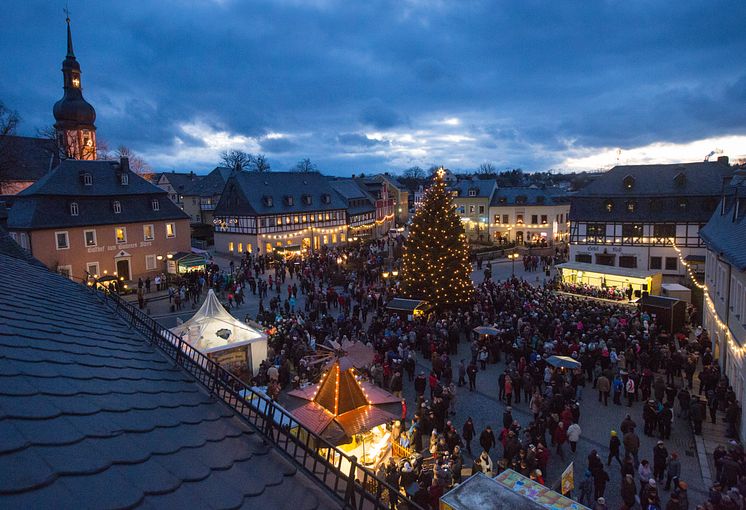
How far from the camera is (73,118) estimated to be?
52.2 metres

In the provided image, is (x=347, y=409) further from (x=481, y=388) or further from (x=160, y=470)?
(x=160, y=470)

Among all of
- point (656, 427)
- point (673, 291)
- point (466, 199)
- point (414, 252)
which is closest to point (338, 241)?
point (466, 199)

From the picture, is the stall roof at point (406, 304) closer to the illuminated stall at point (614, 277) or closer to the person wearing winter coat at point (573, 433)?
the illuminated stall at point (614, 277)

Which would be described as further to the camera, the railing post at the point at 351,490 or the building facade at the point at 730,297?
the building facade at the point at 730,297

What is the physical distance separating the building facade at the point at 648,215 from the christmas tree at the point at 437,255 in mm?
15072

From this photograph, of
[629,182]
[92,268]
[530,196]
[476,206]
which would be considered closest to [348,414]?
[92,268]

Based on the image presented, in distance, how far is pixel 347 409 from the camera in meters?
12.2

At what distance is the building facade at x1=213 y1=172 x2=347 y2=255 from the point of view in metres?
49.5

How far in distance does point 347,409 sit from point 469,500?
573 centimetres

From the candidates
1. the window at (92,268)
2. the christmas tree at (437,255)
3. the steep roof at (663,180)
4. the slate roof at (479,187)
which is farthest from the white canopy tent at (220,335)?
the slate roof at (479,187)

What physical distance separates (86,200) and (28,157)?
2489 centimetres

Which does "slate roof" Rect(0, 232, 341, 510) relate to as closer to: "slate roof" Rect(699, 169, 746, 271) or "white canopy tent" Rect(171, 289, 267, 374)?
"white canopy tent" Rect(171, 289, 267, 374)

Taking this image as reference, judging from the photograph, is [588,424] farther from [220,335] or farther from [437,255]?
[437,255]

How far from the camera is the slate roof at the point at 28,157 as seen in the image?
47.3 m
